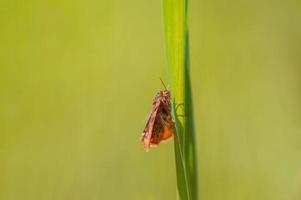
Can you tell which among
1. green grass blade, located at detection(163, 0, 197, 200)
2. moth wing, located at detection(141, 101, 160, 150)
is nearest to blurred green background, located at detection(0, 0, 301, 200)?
moth wing, located at detection(141, 101, 160, 150)

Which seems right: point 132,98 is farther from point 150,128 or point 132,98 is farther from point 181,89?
point 181,89

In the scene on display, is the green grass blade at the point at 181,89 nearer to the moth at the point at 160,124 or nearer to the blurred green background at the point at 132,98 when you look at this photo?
the moth at the point at 160,124

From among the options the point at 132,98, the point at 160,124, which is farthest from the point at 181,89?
the point at 132,98

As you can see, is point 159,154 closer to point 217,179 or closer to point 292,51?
point 217,179

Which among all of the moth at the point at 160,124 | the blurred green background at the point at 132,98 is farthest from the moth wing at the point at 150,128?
the blurred green background at the point at 132,98

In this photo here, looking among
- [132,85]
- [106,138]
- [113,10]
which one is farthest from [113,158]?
[113,10]

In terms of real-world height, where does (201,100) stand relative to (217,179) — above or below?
above

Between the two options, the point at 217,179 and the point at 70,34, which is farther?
the point at 70,34
